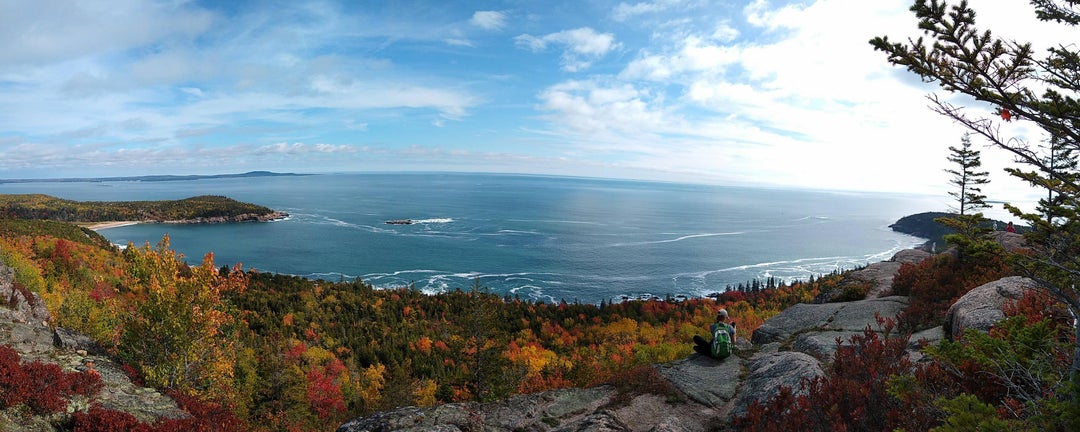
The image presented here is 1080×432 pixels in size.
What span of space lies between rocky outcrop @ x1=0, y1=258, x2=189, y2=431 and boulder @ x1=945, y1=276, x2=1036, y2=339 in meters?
24.4

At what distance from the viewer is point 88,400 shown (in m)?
13.0

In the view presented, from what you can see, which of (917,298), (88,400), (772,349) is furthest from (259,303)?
(917,298)

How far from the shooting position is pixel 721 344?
1488 centimetres

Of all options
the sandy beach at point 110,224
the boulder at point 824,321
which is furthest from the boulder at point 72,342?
the sandy beach at point 110,224

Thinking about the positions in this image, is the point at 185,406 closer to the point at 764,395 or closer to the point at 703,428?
the point at 703,428

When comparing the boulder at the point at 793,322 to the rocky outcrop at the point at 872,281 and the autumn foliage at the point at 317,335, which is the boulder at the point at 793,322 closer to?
the rocky outcrop at the point at 872,281

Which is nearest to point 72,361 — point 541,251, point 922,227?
point 541,251

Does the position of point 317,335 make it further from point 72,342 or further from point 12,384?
point 12,384

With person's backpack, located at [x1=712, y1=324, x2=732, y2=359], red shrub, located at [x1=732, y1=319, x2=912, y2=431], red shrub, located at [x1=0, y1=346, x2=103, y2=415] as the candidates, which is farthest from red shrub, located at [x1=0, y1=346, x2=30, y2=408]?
person's backpack, located at [x1=712, y1=324, x2=732, y2=359]

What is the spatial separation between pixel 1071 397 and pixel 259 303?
81548 mm

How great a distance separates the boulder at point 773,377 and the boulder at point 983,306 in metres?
4.35

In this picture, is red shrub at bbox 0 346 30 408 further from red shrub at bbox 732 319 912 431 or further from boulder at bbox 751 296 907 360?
boulder at bbox 751 296 907 360

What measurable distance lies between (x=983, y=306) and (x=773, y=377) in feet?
24.7

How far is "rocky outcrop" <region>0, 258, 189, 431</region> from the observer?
13.1 metres
